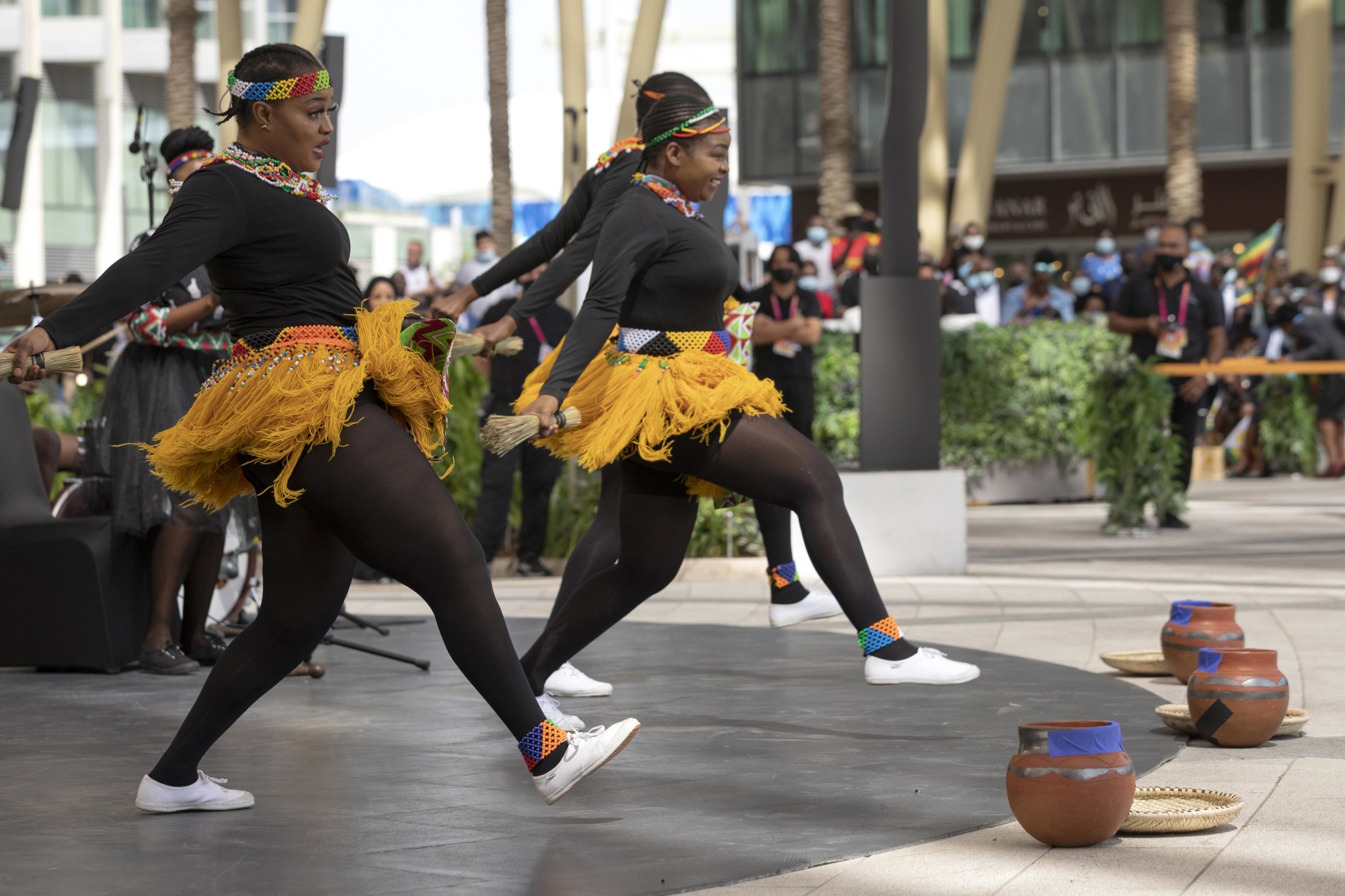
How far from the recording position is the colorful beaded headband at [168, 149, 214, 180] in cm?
736

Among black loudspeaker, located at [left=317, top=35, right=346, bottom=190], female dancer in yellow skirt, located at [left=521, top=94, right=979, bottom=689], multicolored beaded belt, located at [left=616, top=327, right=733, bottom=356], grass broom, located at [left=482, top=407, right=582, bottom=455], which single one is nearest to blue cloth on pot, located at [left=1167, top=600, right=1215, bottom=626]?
female dancer in yellow skirt, located at [left=521, top=94, right=979, bottom=689]

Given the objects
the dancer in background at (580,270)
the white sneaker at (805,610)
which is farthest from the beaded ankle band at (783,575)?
the dancer in background at (580,270)

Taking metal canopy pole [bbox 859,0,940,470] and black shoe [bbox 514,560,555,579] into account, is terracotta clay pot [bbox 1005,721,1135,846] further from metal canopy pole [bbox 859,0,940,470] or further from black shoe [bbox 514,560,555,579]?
black shoe [bbox 514,560,555,579]

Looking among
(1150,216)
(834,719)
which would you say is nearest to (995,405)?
(834,719)

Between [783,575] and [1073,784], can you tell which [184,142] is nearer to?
[783,575]

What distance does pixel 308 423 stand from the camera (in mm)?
4625

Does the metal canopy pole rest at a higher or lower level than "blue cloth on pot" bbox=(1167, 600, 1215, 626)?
higher

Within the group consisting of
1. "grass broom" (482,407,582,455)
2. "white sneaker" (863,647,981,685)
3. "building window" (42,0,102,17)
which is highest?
"building window" (42,0,102,17)

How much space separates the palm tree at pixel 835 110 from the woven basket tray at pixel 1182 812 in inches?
890

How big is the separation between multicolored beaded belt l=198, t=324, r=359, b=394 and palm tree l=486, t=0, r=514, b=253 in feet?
74.4

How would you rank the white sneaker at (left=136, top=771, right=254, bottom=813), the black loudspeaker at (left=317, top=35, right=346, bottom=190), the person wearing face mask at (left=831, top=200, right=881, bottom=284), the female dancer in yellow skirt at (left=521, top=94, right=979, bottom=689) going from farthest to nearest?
the person wearing face mask at (left=831, top=200, right=881, bottom=284) < the black loudspeaker at (left=317, top=35, right=346, bottom=190) < the female dancer in yellow skirt at (left=521, top=94, right=979, bottom=689) < the white sneaker at (left=136, top=771, right=254, bottom=813)

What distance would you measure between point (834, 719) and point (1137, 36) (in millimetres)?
32906

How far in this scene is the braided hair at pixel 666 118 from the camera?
615 centimetres

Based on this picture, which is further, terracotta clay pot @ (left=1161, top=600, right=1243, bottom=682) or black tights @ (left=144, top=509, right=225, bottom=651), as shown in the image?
black tights @ (left=144, top=509, right=225, bottom=651)
